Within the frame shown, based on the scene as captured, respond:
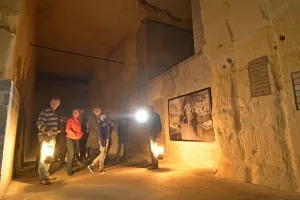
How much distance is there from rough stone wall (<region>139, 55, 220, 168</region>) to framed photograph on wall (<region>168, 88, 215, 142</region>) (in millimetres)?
157

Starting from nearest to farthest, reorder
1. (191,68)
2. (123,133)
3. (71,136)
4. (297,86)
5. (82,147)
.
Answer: (297,86) → (71,136) → (191,68) → (82,147) → (123,133)

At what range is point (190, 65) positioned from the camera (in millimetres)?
5793

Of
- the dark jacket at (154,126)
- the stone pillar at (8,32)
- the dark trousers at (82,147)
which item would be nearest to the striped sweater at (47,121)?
the stone pillar at (8,32)

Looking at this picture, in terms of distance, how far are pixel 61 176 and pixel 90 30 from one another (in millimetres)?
6827

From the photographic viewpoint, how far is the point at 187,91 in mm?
5816

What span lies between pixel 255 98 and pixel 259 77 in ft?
1.21

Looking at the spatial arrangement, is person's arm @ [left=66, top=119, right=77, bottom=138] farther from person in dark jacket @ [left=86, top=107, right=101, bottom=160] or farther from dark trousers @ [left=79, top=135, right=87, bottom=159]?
dark trousers @ [left=79, top=135, right=87, bottom=159]

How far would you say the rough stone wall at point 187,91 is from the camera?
500cm

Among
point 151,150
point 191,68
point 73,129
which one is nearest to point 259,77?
point 191,68

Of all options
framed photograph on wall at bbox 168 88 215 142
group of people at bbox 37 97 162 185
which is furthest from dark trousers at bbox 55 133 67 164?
framed photograph on wall at bbox 168 88 215 142

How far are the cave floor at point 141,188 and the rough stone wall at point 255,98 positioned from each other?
1.27 feet

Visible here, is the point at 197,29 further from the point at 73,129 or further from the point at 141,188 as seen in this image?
the point at 141,188

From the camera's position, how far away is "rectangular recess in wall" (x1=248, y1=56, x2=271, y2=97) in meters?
3.35

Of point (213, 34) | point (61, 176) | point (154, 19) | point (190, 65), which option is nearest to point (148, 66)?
point (154, 19)
